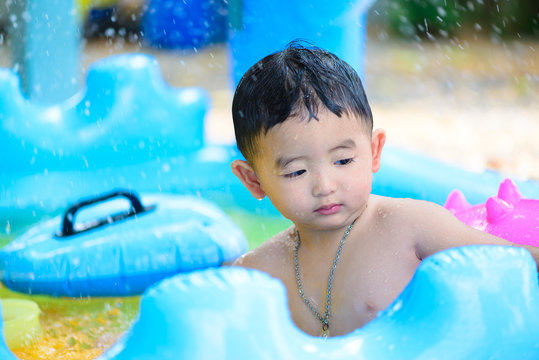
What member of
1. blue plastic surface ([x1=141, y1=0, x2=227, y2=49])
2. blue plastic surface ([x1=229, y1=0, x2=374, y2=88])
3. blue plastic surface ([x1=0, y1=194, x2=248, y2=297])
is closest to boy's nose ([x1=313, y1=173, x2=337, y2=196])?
blue plastic surface ([x1=0, y1=194, x2=248, y2=297])

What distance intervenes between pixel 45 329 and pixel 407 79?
5803 mm

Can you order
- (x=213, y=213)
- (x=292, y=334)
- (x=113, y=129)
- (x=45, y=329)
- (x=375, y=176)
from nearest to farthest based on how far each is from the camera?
(x=292, y=334) < (x=45, y=329) < (x=213, y=213) < (x=375, y=176) < (x=113, y=129)

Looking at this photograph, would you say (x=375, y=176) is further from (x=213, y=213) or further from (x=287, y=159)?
(x=287, y=159)

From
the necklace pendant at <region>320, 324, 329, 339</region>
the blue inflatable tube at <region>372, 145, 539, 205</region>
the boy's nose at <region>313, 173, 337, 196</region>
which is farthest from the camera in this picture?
the blue inflatable tube at <region>372, 145, 539, 205</region>

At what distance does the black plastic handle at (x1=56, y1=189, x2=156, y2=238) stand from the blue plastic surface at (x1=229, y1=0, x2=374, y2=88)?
927 millimetres

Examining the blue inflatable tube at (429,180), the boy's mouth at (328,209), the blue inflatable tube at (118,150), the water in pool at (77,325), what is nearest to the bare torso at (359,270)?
the boy's mouth at (328,209)

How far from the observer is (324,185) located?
1.54 metres

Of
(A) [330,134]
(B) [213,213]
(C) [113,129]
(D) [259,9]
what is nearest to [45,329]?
(B) [213,213]

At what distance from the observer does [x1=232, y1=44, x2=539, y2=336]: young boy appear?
1.57 m

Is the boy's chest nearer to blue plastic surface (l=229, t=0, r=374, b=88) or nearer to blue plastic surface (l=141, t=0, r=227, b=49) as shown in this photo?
blue plastic surface (l=229, t=0, r=374, b=88)

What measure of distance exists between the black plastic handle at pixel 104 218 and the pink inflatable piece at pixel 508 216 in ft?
3.50

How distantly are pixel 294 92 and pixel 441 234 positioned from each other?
0.40 metres

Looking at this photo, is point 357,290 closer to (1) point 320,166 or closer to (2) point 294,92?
(1) point 320,166

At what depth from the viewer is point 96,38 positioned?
393 inches
